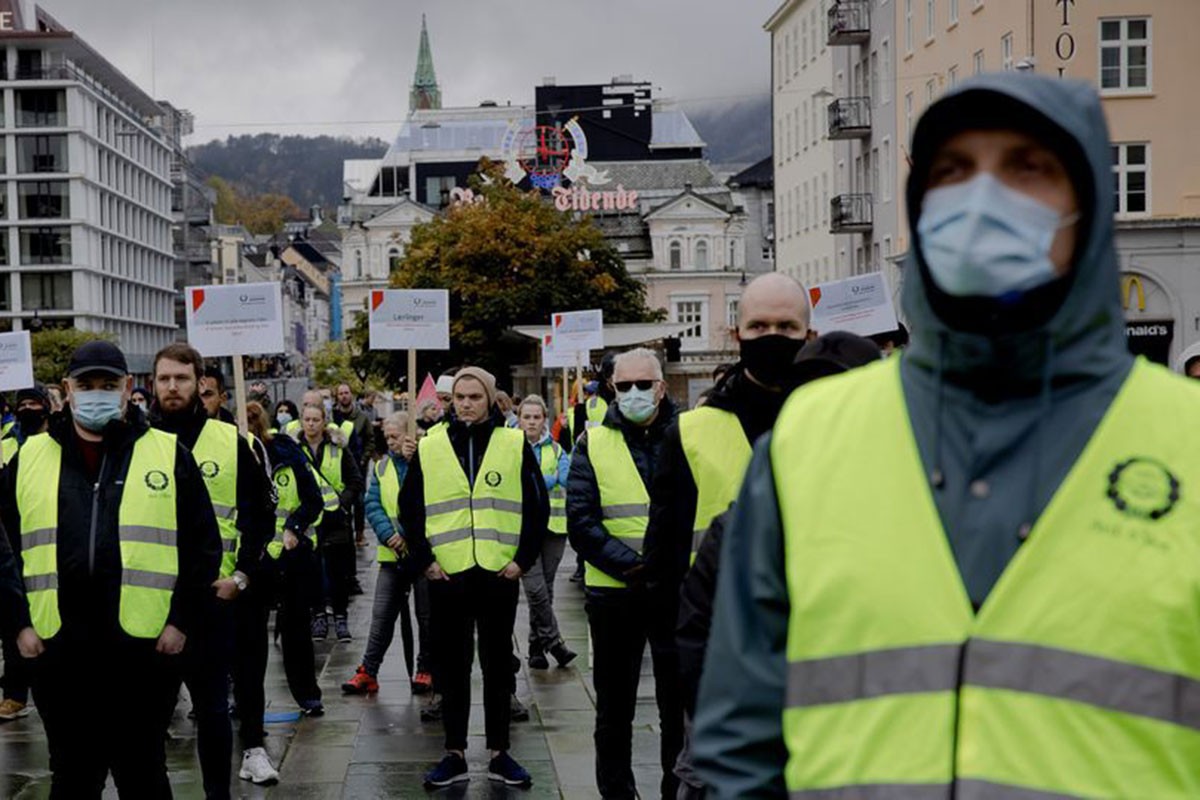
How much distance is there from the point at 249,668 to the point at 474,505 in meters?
1.54

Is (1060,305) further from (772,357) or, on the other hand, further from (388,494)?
(388,494)

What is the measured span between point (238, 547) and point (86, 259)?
108397 millimetres

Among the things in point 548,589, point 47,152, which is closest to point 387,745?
point 548,589

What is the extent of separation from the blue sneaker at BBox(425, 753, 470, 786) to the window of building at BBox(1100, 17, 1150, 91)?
33.8 meters

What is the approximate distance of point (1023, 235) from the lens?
2488 mm

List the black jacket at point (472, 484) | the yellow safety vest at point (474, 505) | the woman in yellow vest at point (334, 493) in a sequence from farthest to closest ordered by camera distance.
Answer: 1. the woman in yellow vest at point (334, 493)
2. the black jacket at point (472, 484)
3. the yellow safety vest at point (474, 505)

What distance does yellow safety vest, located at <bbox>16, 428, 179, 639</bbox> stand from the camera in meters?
7.14

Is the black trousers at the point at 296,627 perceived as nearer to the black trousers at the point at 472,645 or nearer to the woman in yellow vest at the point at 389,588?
the woman in yellow vest at the point at 389,588

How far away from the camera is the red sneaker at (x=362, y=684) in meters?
12.4

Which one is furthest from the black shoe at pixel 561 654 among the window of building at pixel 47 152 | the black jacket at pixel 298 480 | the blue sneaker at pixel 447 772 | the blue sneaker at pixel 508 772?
the window of building at pixel 47 152

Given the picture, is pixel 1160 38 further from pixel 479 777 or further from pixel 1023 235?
pixel 1023 235

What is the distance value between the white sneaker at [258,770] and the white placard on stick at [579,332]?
15238mm

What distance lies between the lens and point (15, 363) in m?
13.9

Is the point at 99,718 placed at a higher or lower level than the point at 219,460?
lower
